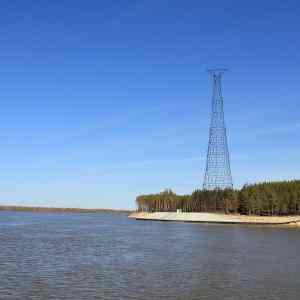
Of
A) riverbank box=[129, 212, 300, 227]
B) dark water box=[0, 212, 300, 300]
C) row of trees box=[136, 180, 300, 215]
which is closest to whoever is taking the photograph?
dark water box=[0, 212, 300, 300]

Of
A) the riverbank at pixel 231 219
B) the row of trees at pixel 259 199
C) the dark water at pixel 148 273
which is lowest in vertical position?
the dark water at pixel 148 273

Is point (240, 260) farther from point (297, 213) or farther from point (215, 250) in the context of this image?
point (297, 213)

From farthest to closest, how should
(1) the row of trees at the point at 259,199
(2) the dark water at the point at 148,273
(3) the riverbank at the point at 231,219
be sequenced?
(1) the row of trees at the point at 259,199
(3) the riverbank at the point at 231,219
(2) the dark water at the point at 148,273

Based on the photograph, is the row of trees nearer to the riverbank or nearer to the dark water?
the riverbank

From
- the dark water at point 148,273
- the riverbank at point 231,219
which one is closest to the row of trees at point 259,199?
the riverbank at point 231,219

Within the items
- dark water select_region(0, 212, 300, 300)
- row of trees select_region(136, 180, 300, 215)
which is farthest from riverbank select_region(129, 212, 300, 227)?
dark water select_region(0, 212, 300, 300)

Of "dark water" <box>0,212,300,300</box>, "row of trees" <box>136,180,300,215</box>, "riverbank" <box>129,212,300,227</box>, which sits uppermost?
"row of trees" <box>136,180,300,215</box>

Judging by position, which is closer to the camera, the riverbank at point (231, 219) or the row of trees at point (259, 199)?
the riverbank at point (231, 219)

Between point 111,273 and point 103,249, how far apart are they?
20662 millimetres

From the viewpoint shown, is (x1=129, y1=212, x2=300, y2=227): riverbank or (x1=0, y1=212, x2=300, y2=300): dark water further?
(x1=129, y1=212, x2=300, y2=227): riverbank

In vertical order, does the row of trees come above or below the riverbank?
above

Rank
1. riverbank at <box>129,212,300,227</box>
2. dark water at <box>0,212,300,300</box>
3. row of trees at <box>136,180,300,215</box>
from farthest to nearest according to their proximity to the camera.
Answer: row of trees at <box>136,180,300,215</box> → riverbank at <box>129,212,300,227</box> → dark water at <box>0,212,300,300</box>

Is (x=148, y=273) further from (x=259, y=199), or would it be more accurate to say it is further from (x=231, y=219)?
(x=259, y=199)

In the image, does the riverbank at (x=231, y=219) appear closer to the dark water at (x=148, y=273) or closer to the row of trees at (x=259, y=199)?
the row of trees at (x=259, y=199)
